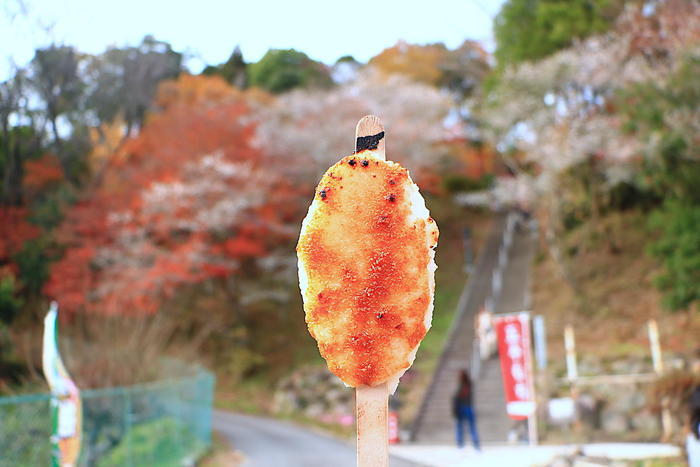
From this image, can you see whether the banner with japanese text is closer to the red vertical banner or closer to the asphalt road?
the asphalt road

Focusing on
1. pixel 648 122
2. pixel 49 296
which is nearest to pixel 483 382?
pixel 648 122

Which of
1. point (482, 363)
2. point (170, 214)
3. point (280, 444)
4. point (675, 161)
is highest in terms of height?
point (675, 161)

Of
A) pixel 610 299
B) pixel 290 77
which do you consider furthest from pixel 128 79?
pixel 610 299

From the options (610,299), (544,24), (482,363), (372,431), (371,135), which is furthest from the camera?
(544,24)

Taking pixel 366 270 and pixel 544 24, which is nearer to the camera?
pixel 366 270

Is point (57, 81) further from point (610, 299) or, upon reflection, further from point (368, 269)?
point (368, 269)

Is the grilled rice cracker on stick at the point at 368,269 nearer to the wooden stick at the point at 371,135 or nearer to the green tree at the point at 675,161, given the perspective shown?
the wooden stick at the point at 371,135

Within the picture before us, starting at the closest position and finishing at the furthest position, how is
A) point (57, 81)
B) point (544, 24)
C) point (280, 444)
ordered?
point (280, 444), point (57, 81), point (544, 24)
